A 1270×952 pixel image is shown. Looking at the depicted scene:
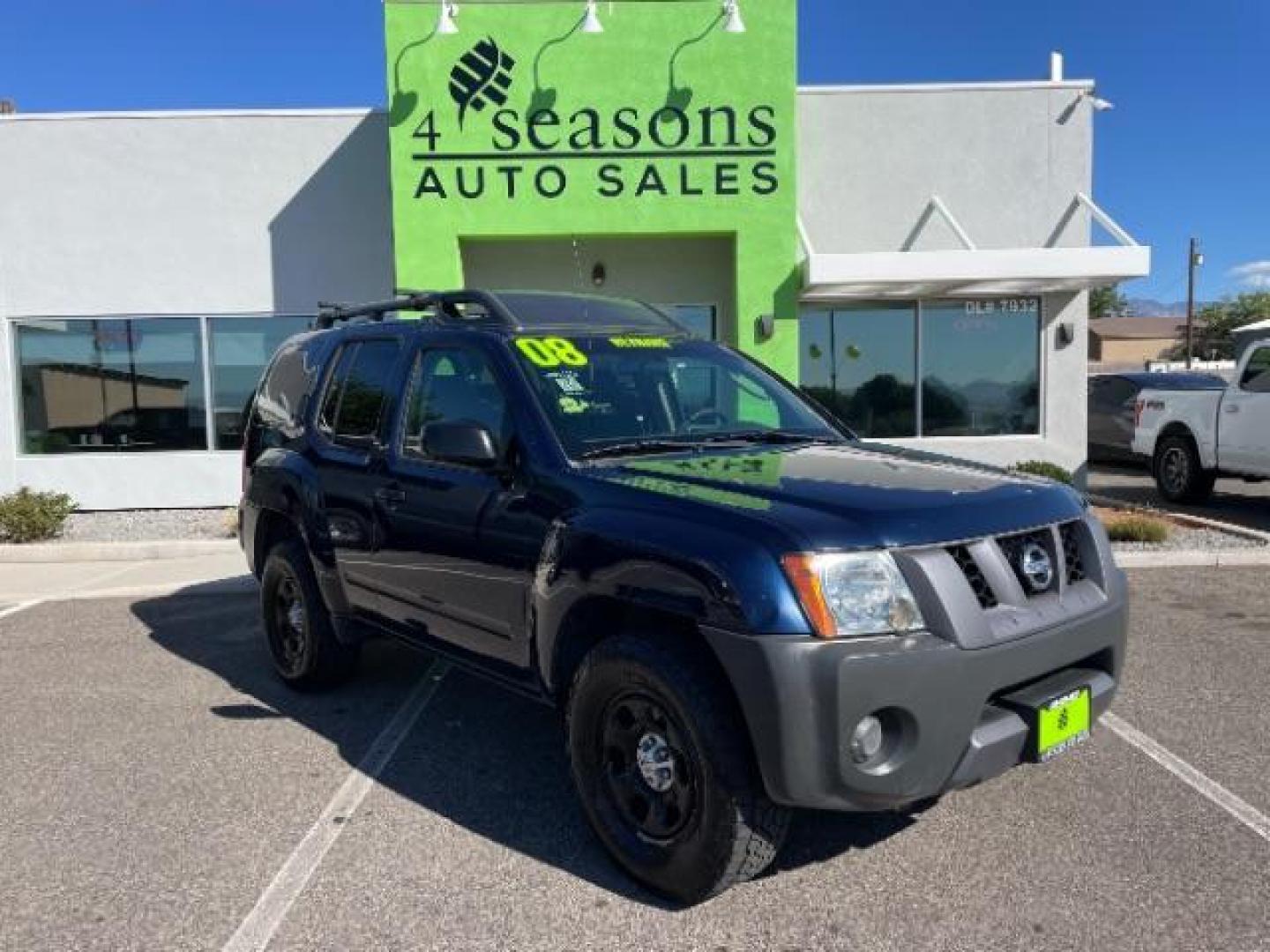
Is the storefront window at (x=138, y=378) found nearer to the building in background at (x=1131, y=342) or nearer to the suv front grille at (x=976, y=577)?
the suv front grille at (x=976, y=577)

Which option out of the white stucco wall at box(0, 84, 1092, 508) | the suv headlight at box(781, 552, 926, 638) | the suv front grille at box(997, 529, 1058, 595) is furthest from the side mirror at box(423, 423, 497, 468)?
the white stucco wall at box(0, 84, 1092, 508)

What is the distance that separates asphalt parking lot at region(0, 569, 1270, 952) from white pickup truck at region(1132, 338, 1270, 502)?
267 inches

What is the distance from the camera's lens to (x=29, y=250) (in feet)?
39.3

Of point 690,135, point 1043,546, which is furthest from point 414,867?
point 690,135

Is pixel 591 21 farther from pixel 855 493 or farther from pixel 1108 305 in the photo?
pixel 1108 305

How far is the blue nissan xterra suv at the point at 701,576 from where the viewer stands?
270cm

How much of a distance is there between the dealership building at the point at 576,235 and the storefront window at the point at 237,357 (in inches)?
1.2

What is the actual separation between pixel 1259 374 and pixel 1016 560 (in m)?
9.99

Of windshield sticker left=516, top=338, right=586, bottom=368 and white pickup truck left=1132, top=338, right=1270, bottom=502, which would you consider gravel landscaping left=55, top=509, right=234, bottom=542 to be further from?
white pickup truck left=1132, top=338, right=1270, bottom=502

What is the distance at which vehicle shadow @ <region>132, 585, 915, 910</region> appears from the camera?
3.43 m

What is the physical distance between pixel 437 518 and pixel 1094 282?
32.2 feet

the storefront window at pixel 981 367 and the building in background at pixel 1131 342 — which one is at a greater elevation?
the building in background at pixel 1131 342

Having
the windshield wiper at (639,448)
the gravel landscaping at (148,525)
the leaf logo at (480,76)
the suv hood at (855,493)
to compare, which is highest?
the leaf logo at (480,76)

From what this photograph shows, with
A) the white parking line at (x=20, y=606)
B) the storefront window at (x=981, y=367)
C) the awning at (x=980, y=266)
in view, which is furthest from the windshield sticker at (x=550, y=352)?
the storefront window at (x=981, y=367)
